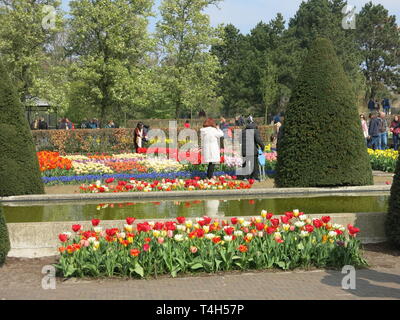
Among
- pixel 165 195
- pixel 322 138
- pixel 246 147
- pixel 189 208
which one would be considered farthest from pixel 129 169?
pixel 189 208

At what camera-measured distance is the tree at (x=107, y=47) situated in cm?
2973

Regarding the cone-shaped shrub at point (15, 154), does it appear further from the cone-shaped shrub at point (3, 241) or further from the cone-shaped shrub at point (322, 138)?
the cone-shaped shrub at point (322, 138)

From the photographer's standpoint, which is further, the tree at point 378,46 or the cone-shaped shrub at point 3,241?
the tree at point 378,46

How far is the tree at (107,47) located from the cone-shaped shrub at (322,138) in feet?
65.6

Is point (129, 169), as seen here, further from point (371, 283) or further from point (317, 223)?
point (371, 283)

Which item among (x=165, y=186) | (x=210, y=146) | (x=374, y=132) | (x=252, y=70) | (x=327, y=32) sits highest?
(x=327, y=32)

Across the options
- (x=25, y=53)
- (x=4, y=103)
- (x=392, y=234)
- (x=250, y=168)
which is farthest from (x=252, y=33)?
(x=392, y=234)

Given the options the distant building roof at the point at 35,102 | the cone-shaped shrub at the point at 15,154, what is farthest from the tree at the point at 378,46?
the cone-shaped shrub at the point at 15,154

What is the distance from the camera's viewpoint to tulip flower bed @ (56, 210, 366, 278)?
19.9 feet

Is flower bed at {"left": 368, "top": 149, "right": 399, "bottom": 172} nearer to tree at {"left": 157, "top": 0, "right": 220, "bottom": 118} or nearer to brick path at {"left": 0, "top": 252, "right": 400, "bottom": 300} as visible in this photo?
brick path at {"left": 0, "top": 252, "right": 400, "bottom": 300}

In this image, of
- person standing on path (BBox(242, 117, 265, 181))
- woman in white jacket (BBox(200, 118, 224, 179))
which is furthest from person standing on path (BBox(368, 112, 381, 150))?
woman in white jacket (BBox(200, 118, 224, 179))

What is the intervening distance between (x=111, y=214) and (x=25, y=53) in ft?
72.0

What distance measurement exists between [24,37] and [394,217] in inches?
948

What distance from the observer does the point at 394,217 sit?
23.3 feet
